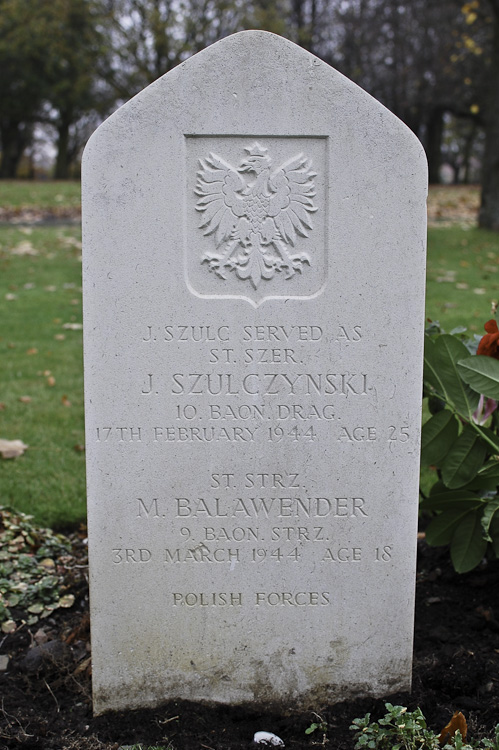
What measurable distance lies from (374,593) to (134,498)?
0.99 m

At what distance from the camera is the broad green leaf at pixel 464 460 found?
3045 millimetres

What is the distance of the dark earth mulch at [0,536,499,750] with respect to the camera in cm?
263

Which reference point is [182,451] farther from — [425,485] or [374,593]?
[425,485]

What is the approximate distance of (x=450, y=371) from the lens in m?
3.09

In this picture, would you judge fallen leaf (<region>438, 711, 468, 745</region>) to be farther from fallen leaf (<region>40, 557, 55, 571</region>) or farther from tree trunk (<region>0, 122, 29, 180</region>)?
tree trunk (<region>0, 122, 29, 180</region>)

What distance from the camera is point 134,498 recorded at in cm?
273

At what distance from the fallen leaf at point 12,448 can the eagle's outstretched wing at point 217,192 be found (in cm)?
279

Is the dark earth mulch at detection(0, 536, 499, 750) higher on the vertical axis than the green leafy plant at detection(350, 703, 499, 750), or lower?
lower

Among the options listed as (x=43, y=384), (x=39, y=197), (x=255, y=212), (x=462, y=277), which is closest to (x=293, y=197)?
(x=255, y=212)

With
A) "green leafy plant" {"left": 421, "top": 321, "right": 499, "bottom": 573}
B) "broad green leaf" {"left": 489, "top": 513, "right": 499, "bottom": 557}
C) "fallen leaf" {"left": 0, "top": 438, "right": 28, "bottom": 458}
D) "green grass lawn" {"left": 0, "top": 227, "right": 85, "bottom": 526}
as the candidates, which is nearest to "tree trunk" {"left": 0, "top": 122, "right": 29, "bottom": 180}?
"green grass lawn" {"left": 0, "top": 227, "right": 85, "bottom": 526}

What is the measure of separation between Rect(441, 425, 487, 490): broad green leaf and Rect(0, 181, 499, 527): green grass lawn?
1.43 metres

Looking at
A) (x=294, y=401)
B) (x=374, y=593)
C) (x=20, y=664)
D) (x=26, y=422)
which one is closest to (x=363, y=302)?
(x=294, y=401)

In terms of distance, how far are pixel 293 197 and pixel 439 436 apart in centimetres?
124

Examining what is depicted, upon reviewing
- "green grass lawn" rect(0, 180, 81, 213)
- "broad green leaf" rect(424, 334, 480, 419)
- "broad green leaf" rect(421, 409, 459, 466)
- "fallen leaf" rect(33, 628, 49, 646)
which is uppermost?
"green grass lawn" rect(0, 180, 81, 213)
